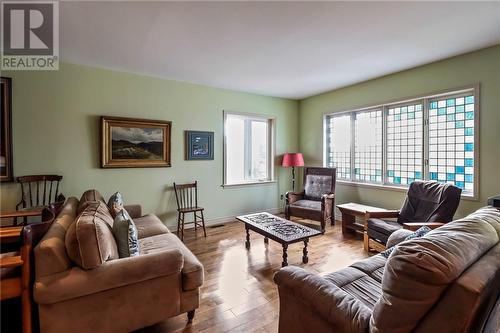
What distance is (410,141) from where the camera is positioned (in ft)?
12.6

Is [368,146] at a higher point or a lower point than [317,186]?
higher

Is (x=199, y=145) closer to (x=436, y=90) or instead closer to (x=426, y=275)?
(x=436, y=90)

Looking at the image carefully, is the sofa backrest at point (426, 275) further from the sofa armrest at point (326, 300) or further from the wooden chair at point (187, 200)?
the wooden chair at point (187, 200)

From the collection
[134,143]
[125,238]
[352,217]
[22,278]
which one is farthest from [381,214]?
[134,143]

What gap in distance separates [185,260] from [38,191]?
8.46 ft

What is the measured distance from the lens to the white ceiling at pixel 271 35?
2180mm

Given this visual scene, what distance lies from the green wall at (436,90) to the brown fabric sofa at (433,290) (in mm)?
2386

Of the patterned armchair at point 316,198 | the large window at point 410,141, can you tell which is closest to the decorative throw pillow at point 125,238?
the patterned armchair at point 316,198

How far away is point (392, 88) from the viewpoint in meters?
3.94

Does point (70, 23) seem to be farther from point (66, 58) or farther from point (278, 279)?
point (278, 279)

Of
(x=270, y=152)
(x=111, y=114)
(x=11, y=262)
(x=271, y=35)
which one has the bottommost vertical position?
(x=11, y=262)

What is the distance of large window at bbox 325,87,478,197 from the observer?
3.27 metres

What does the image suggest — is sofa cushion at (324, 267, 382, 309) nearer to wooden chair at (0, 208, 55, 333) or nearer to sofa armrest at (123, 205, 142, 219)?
wooden chair at (0, 208, 55, 333)

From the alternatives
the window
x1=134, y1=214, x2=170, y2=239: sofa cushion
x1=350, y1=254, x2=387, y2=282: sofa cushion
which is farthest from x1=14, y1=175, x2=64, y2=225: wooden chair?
x1=350, y1=254, x2=387, y2=282: sofa cushion
